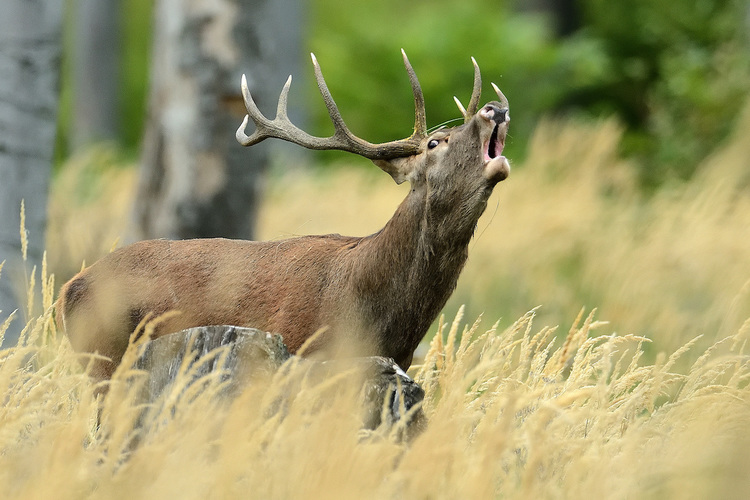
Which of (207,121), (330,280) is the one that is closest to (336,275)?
(330,280)

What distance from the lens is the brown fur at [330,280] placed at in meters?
4.12

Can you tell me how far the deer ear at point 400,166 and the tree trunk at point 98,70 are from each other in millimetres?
18381

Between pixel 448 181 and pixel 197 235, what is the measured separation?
11.4ft

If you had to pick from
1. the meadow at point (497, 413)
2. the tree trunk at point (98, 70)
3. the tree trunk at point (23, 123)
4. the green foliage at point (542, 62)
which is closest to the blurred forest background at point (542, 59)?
the green foliage at point (542, 62)

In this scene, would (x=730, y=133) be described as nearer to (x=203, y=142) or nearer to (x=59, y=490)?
(x=203, y=142)

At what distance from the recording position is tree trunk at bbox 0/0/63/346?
509 cm

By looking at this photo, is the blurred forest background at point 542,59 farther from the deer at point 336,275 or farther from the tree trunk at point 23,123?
the deer at point 336,275

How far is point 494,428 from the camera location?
2955 mm

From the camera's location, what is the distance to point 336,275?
428 centimetres

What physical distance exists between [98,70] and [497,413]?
67.0 ft

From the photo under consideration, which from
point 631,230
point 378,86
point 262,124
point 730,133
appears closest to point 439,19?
point 378,86

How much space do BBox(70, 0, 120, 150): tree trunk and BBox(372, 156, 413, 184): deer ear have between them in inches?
724

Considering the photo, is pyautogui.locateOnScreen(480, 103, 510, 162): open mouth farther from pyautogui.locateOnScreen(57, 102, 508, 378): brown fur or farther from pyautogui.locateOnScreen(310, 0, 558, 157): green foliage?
pyautogui.locateOnScreen(310, 0, 558, 157): green foliage

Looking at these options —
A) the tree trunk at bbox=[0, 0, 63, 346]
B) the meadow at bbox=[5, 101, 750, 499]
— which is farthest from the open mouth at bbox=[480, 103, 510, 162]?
the tree trunk at bbox=[0, 0, 63, 346]
